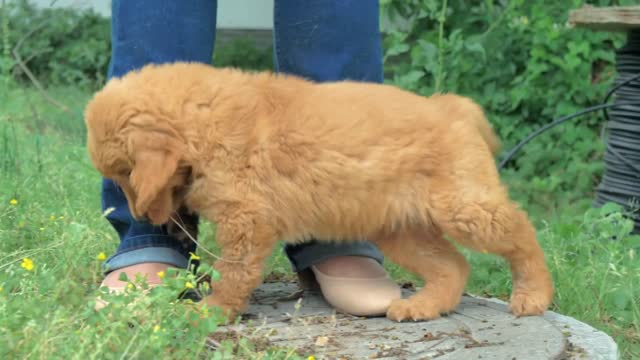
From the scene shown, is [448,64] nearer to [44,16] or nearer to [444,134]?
[444,134]

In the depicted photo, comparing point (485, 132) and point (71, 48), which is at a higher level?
point (485, 132)

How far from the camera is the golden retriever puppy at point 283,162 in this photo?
240 centimetres

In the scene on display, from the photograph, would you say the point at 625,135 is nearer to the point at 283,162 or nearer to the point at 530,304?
the point at 530,304

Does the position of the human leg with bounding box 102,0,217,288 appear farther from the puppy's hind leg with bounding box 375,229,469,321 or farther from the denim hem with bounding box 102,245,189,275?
the puppy's hind leg with bounding box 375,229,469,321

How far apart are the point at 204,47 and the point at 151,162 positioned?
20.7 inches

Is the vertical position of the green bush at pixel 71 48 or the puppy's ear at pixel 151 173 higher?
the puppy's ear at pixel 151 173

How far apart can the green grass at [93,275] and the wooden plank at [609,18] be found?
34.2 inches

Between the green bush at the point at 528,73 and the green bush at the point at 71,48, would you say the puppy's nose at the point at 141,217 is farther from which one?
the green bush at the point at 71,48

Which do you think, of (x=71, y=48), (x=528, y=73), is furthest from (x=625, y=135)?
(x=71, y=48)

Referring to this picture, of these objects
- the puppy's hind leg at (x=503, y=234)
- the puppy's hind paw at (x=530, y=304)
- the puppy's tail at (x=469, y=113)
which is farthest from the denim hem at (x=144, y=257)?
the puppy's hind paw at (x=530, y=304)

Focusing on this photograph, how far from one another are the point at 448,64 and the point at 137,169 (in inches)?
161

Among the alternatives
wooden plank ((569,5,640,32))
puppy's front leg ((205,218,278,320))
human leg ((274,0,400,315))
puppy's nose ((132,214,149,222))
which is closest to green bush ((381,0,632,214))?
wooden plank ((569,5,640,32))

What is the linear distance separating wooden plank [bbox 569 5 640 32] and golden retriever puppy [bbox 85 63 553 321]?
6.05ft

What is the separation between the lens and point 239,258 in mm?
2430
